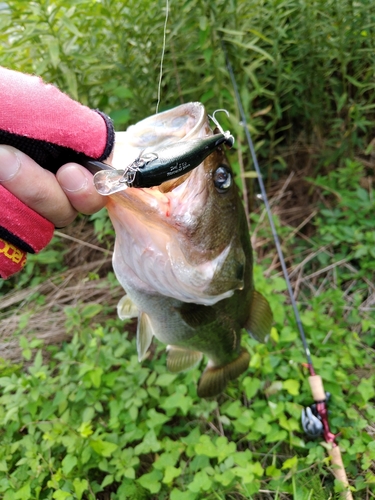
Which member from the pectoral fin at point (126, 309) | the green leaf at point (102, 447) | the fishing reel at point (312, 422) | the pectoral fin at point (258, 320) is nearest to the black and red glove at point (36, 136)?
the pectoral fin at point (126, 309)

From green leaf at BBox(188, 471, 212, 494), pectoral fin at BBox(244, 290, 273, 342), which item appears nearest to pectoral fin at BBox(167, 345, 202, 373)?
pectoral fin at BBox(244, 290, 273, 342)

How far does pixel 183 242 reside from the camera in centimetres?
126

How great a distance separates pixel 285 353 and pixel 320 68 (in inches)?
82.0

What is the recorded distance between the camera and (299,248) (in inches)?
126

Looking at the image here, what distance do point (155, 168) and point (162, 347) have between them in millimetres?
1618

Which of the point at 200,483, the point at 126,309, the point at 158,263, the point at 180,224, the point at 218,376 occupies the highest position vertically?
the point at 180,224

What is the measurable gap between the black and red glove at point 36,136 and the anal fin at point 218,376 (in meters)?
1.14

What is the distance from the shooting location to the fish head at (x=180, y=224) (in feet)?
3.69

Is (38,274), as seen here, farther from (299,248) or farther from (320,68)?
(320,68)

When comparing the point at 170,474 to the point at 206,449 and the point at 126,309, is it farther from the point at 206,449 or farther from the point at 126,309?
the point at 126,309

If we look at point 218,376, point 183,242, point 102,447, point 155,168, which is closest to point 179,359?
point 218,376

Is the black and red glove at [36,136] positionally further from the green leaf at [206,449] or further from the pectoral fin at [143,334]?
the green leaf at [206,449]

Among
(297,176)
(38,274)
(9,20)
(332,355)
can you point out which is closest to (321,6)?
(297,176)

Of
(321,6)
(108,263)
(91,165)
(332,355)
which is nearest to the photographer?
(91,165)
